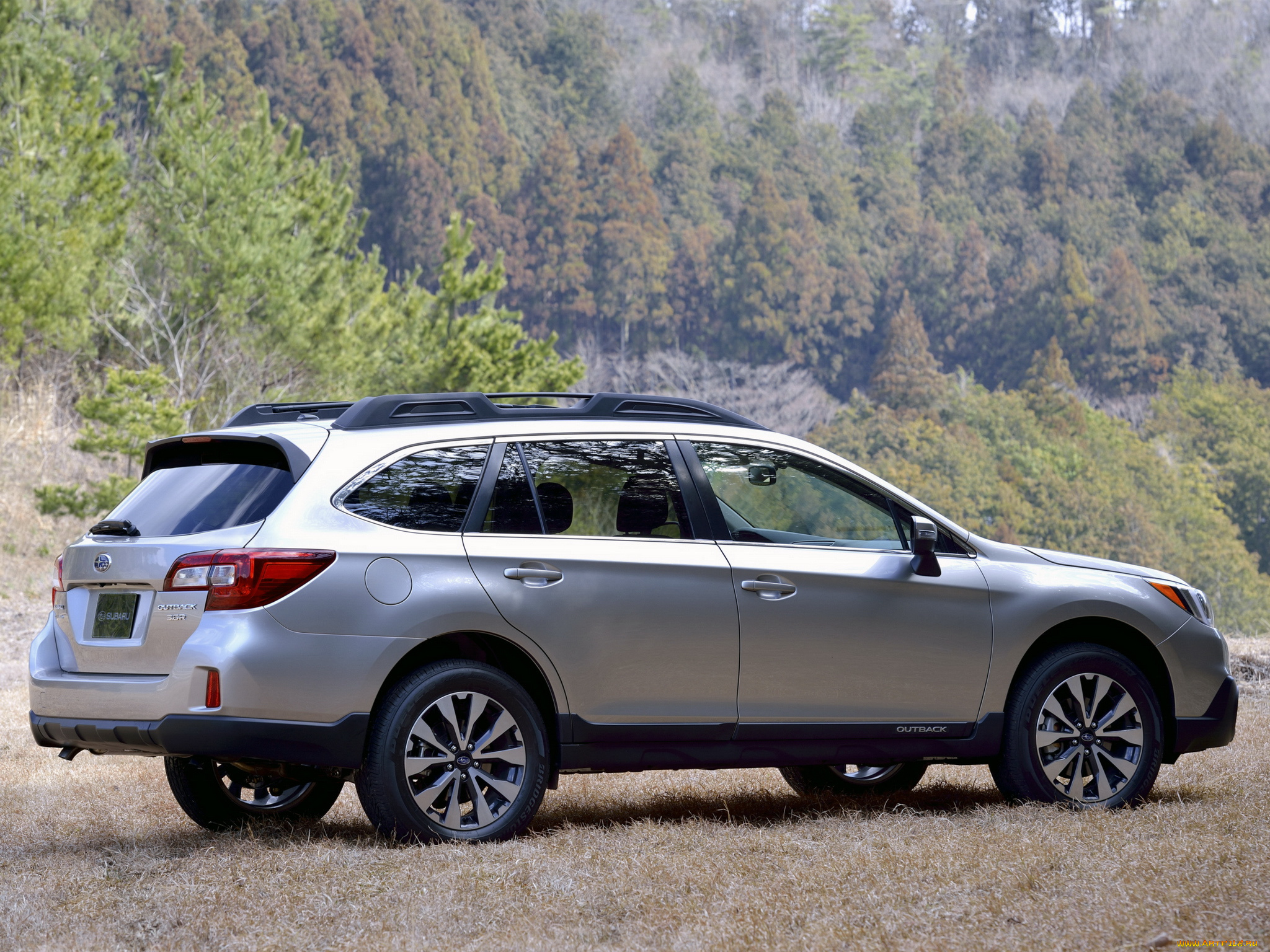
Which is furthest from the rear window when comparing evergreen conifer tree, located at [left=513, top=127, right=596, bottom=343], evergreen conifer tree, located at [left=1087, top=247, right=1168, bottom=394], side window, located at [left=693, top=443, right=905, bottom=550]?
evergreen conifer tree, located at [left=1087, top=247, right=1168, bottom=394]

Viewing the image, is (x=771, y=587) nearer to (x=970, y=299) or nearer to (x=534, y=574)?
(x=534, y=574)

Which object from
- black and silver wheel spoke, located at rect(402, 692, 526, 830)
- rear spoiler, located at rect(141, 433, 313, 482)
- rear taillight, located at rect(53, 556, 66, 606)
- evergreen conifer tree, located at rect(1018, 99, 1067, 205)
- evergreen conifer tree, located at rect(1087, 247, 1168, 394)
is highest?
evergreen conifer tree, located at rect(1018, 99, 1067, 205)

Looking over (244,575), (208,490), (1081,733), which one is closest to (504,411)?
(208,490)

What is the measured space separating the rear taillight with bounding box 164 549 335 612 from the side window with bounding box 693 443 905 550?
5.81 feet

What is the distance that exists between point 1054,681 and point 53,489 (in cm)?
2470

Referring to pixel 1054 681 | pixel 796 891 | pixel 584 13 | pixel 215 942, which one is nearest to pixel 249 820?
pixel 215 942

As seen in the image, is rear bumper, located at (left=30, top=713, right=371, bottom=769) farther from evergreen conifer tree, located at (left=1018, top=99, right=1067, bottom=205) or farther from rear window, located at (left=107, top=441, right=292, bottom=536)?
evergreen conifer tree, located at (left=1018, top=99, right=1067, bottom=205)

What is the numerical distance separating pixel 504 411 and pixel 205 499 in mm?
1202

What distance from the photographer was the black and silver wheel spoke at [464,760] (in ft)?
17.4

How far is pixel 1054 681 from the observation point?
20.8 feet

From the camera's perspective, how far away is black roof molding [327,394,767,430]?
5.68 metres

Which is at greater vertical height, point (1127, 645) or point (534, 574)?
point (534, 574)

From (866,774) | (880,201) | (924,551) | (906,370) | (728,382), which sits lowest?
(728,382)

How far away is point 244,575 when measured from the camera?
5.07 m
